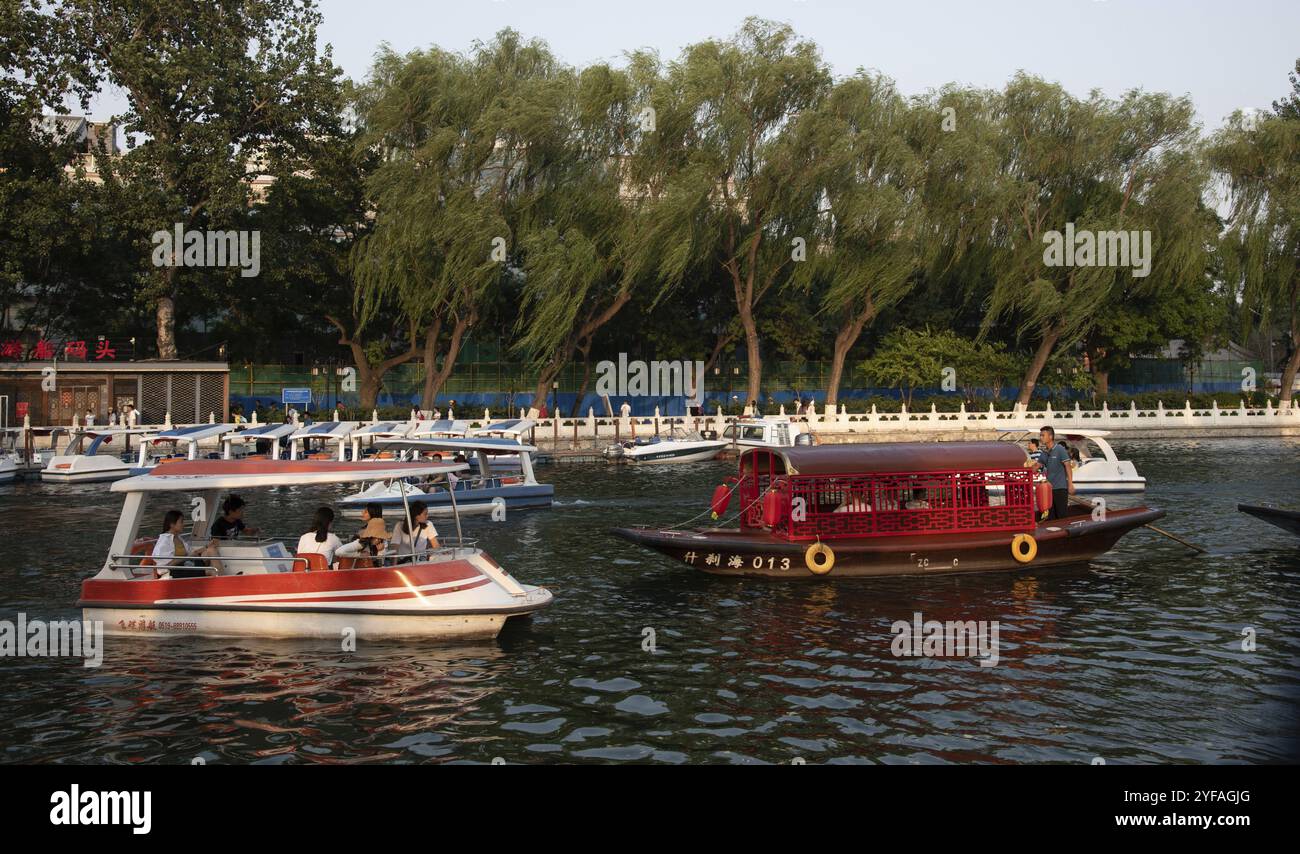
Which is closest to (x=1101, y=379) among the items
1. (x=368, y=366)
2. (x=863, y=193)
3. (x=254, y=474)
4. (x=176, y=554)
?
(x=863, y=193)

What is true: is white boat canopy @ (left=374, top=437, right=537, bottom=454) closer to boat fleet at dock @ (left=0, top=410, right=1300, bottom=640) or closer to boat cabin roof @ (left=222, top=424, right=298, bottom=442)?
boat fleet at dock @ (left=0, top=410, right=1300, bottom=640)

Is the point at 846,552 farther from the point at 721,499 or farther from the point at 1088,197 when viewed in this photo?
the point at 1088,197

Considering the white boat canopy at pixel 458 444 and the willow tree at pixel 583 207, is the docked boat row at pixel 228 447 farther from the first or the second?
the willow tree at pixel 583 207

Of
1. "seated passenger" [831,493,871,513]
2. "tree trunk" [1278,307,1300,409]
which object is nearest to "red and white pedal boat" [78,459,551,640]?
"seated passenger" [831,493,871,513]

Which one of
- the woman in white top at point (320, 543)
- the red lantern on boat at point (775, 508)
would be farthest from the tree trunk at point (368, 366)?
the woman in white top at point (320, 543)

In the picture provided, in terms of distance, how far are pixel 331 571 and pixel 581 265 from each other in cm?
3780

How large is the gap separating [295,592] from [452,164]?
4041 cm

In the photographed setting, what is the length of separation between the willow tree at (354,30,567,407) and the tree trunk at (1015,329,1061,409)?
2873 centimetres

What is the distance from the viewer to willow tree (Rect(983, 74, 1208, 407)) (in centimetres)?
5912

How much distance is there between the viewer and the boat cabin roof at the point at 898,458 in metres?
20.4

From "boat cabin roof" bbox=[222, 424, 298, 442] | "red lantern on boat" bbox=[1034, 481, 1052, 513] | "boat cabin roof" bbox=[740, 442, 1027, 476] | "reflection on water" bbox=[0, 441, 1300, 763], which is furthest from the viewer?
"boat cabin roof" bbox=[222, 424, 298, 442]

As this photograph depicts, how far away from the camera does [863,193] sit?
5606 cm

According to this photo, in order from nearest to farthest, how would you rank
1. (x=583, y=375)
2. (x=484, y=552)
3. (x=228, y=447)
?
(x=484, y=552)
(x=228, y=447)
(x=583, y=375)
